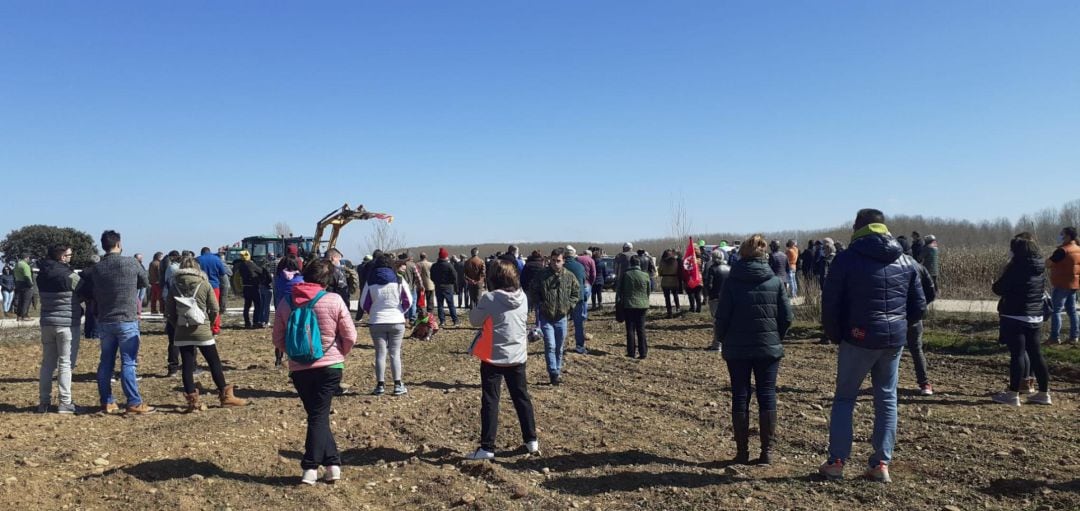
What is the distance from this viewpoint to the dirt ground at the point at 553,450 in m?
5.05

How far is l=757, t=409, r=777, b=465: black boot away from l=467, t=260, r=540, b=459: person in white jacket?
5.92ft

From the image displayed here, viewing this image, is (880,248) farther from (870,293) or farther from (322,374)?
(322,374)

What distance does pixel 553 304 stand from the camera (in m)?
9.20

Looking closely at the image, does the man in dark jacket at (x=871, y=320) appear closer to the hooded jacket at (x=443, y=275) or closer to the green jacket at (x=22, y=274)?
the hooded jacket at (x=443, y=275)

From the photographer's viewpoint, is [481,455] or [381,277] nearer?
[481,455]

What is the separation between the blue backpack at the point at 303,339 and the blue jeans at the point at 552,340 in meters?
4.06

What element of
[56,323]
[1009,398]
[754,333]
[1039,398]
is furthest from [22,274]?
[1039,398]

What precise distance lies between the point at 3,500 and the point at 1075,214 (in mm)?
84886

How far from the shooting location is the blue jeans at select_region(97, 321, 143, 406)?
301 inches

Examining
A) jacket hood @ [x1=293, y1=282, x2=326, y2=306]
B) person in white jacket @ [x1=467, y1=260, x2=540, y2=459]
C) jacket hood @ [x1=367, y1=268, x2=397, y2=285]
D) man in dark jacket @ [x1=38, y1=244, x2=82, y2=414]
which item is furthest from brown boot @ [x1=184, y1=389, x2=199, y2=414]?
person in white jacket @ [x1=467, y1=260, x2=540, y2=459]

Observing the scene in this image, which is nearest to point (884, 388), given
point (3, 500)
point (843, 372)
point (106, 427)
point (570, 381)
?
point (843, 372)

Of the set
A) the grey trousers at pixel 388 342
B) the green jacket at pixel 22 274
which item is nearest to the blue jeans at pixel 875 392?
the grey trousers at pixel 388 342

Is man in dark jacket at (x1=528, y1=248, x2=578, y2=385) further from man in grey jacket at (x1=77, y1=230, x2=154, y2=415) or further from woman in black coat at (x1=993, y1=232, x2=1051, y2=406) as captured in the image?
woman in black coat at (x1=993, y1=232, x2=1051, y2=406)

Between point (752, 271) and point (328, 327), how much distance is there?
3.18 m
